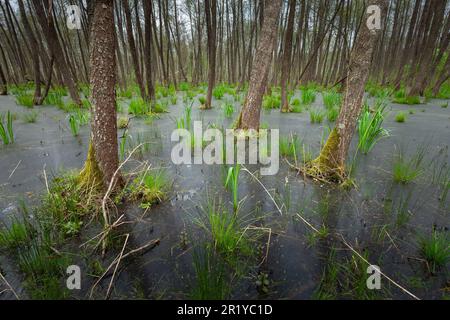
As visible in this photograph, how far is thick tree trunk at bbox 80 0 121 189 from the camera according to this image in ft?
5.87

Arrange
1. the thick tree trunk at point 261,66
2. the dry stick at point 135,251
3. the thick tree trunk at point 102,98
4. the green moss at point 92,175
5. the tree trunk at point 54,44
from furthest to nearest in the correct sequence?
the tree trunk at point 54,44 → the thick tree trunk at point 261,66 → the green moss at point 92,175 → the thick tree trunk at point 102,98 → the dry stick at point 135,251

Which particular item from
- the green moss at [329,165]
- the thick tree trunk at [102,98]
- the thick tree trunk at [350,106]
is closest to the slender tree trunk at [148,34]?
the thick tree trunk at [102,98]

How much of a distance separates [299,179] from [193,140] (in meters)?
1.60

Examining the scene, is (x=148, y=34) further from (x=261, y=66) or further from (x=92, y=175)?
(x=92, y=175)

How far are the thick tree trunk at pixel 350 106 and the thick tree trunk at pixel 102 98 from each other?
6.99 ft

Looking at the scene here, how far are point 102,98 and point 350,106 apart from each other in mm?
2334

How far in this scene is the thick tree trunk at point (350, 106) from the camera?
213 cm

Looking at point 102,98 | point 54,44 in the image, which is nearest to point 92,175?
point 102,98

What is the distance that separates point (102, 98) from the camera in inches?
76.6

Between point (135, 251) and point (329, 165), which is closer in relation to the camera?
point (135, 251)

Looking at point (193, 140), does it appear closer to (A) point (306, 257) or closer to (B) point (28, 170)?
(B) point (28, 170)

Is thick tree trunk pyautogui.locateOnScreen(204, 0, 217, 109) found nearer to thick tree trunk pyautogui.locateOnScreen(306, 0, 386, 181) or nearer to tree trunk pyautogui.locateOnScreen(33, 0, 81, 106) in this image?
tree trunk pyautogui.locateOnScreen(33, 0, 81, 106)

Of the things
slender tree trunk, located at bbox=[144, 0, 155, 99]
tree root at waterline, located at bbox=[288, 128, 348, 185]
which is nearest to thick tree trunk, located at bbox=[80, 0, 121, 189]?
tree root at waterline, located at bbox=[288, 128, 348, 185]

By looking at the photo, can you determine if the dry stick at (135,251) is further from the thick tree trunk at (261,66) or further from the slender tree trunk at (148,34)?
the slender tree trunk at (148,34)
